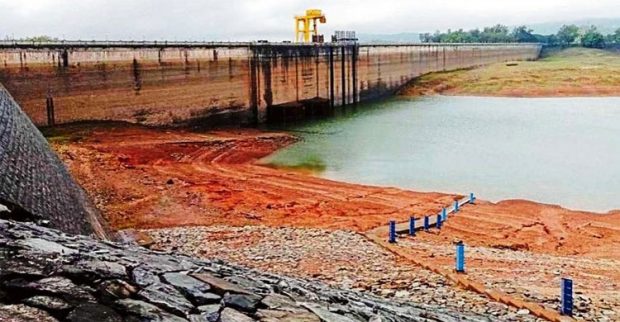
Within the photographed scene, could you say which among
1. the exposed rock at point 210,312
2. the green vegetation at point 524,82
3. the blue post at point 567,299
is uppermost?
the exposed rock at point 210,312

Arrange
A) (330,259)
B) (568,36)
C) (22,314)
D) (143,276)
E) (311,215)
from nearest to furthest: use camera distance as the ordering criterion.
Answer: (22,314) → (143,276) → (330,259) → (311,215) → (568,36)

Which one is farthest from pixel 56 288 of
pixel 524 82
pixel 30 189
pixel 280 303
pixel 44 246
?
pixel 524 82

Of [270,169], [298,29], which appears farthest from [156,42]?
[298,29]

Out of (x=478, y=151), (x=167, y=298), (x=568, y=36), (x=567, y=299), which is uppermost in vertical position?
(x=568, y=36)

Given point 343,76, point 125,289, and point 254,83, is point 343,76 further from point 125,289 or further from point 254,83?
point 125,289

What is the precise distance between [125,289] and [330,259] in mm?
9135

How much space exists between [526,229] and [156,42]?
1004 inches

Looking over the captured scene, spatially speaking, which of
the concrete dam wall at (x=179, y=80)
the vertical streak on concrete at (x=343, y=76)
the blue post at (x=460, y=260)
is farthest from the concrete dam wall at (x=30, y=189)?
the vertical streak on concrete at (x=343, y=76)

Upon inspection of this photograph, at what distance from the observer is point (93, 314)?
446 cm

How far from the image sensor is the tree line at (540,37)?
12438cm

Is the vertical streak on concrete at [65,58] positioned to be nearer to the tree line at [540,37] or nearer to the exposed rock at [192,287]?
the exposed rock at [192,287]

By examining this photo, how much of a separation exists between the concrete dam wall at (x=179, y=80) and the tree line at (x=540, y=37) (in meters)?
79.3

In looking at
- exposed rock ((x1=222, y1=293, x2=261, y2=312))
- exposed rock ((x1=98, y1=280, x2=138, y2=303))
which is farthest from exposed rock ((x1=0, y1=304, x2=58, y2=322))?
exposed rock ((x1=222, y1=293, x2=261, y2=312))

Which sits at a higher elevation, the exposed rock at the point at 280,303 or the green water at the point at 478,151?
the exposed rock at the point at 280,303
